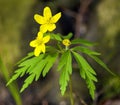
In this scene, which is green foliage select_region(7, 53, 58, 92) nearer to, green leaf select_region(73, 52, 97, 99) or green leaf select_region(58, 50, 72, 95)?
green leaf select_region(58, 50, 72, 95)

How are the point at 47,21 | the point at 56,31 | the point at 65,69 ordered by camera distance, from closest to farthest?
the point at 65,69
the point at 47,21
the point at 56,31

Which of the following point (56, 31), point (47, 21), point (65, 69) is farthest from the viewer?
point (56, 31)

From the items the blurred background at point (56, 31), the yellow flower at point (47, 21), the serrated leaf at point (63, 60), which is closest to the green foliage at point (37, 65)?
the serrated leaf at point (63, 60)

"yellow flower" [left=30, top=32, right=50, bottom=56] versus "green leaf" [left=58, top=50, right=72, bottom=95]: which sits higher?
"yellow flower" [left=30, top=32, right=50, bottom=56]

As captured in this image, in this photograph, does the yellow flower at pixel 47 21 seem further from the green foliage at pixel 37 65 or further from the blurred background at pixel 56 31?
the blurred background at pixel 56 31

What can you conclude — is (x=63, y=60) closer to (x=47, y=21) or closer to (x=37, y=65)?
(x=37, y=65)

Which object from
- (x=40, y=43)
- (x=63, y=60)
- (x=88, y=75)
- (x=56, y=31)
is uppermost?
(x=40, y=43)

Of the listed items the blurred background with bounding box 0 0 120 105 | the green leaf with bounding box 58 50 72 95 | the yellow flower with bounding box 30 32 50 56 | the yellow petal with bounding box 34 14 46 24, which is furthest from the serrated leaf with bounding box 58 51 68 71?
the blurred background with bounding box 0 0 120 105

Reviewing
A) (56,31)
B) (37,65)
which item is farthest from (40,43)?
(56,31)

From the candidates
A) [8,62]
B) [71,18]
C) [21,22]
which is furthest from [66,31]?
[8,62]
